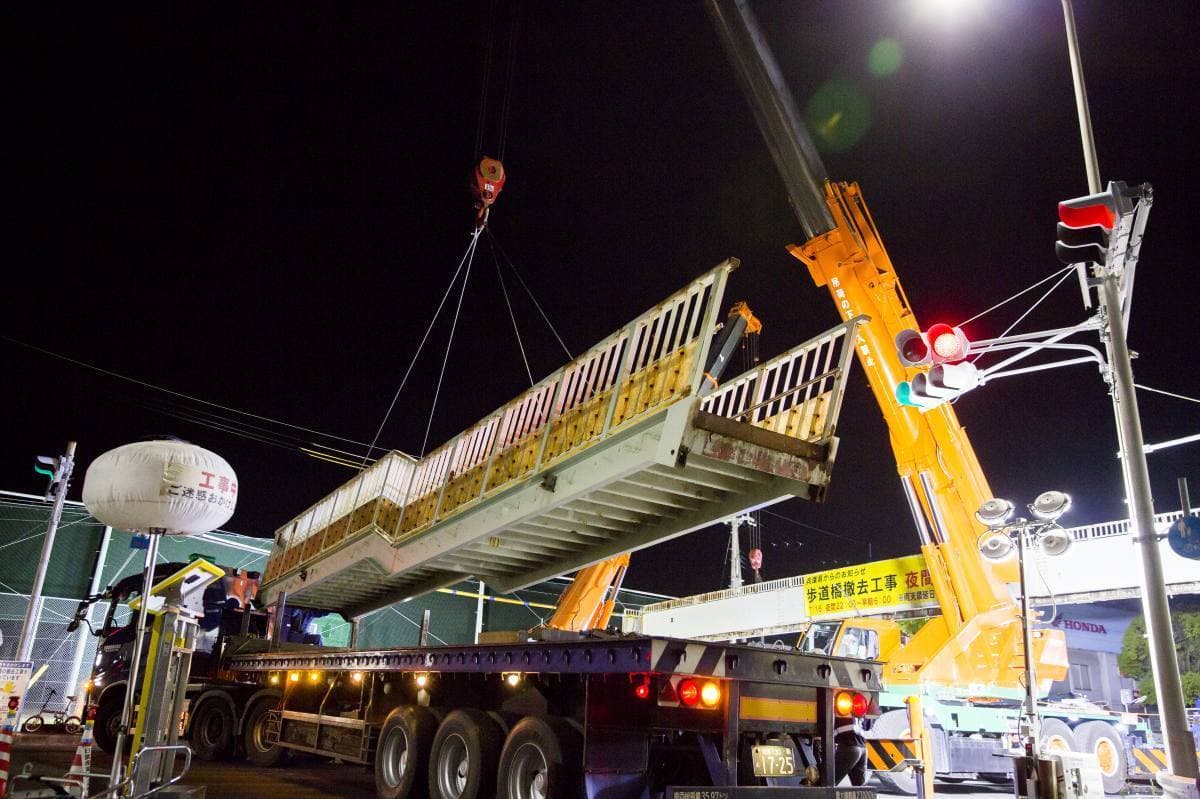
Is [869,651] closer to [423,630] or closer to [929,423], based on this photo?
[929,423]

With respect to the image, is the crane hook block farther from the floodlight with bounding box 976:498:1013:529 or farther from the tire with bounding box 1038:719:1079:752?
the tire with bounding box 1038:719:1079:752

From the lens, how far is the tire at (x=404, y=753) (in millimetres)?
7559

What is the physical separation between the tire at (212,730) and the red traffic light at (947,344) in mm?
10941

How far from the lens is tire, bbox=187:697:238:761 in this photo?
38.5 ft

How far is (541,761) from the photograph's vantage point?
6.07 meters

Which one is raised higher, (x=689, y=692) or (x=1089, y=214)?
(x=1089, y=214)

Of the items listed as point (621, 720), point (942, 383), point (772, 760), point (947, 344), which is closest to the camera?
point (621, 720)

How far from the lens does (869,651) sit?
13.3m

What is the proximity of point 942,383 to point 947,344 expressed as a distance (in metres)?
0.46

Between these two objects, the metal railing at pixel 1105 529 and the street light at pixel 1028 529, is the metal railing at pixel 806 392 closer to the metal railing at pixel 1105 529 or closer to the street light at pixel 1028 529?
the street light at pixel 1028 529

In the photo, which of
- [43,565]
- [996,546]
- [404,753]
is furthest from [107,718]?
[996,546]

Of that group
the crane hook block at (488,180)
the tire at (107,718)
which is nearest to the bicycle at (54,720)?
the tire at (107,718)

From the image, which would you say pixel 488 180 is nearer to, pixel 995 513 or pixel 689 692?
pixel 995 513

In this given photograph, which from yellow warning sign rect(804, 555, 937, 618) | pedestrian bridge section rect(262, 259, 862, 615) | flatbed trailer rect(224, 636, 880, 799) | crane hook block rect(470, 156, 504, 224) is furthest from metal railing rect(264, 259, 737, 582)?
yellow warning sign rect(804, 555, 937, 618)
